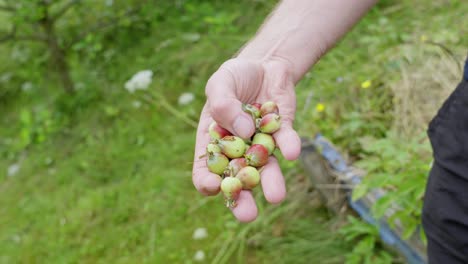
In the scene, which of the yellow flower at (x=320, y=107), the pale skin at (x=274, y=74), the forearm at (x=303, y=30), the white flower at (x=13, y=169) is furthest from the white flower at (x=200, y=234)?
the white flower at (x=13, y=169)

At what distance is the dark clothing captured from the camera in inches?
43.3

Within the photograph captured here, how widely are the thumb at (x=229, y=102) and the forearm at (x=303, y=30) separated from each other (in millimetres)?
165

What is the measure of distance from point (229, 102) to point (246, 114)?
82mm

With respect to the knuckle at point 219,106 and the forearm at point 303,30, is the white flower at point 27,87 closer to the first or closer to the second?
the forearm at point 303,30

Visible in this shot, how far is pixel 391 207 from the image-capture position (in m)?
1.87

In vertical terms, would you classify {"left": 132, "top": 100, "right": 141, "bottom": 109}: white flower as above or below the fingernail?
below

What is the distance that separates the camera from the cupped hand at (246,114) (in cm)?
116

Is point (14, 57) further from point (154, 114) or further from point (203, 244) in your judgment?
point (203, 244)

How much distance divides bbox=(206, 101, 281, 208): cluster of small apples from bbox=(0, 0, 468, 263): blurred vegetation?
35 centimetres

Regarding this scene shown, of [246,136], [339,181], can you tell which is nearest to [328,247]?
[339,181]

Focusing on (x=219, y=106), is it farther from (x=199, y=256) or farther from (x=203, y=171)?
(x=199, y=256)

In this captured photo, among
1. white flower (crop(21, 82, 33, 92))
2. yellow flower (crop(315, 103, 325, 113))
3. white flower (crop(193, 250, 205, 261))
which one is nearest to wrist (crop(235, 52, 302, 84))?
yellow flower (crop(315, 103, 325, 113))

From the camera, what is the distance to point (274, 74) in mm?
1401

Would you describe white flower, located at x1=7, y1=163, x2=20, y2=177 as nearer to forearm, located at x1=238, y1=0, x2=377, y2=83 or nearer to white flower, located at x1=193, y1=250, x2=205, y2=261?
white flower, located at x1=193, y1=250, x2=205, y2=261
